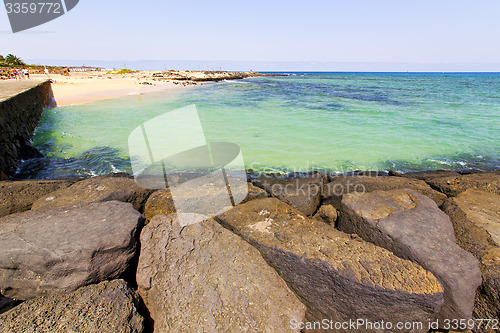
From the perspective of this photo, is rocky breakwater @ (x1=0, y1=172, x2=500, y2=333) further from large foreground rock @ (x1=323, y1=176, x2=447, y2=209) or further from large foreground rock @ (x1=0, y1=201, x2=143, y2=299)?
large foreground rock @ (x1=323, y1=176, x2=447, y2=209)

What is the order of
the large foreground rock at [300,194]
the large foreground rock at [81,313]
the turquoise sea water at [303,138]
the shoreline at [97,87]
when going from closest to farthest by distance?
the large foreground rock at [81,313] < the large foreground rock at [300,194] < the turquoise sea water at [303,138] < the shoreline at [97,87]

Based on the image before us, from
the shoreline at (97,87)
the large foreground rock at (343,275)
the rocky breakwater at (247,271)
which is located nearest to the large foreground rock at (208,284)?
the rocky breakwater at (247,271)

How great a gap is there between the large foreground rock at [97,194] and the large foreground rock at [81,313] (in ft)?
4.35

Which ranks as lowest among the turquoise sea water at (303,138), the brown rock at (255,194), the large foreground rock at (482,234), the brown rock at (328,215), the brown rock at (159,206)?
the turquoise sea water at (303,138)

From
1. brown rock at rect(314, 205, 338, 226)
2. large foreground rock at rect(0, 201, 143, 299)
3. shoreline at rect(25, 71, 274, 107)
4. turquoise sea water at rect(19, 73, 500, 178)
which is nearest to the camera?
large foreground rock at rect(0, 201, 143, 299)

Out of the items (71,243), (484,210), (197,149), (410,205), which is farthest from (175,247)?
(197,149)

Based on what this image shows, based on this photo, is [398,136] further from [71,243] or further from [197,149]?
[71,243]

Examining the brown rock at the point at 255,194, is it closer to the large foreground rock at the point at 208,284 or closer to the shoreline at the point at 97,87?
the large foreground rock at the point at 208,284

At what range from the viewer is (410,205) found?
9.61 feet

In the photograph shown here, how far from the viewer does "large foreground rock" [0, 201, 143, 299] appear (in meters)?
2.12

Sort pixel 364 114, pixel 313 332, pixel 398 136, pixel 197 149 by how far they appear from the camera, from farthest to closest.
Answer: pixel 364 114
pixel 398 136
pixel 197 149
pixel 313 332

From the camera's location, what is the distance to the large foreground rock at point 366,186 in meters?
3.86

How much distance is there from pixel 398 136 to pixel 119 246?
10316 millimetres

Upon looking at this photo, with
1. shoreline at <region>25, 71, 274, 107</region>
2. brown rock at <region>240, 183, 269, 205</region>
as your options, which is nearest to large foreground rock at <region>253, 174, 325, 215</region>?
brown rock at <region>240, 183, 269, 205</region>
